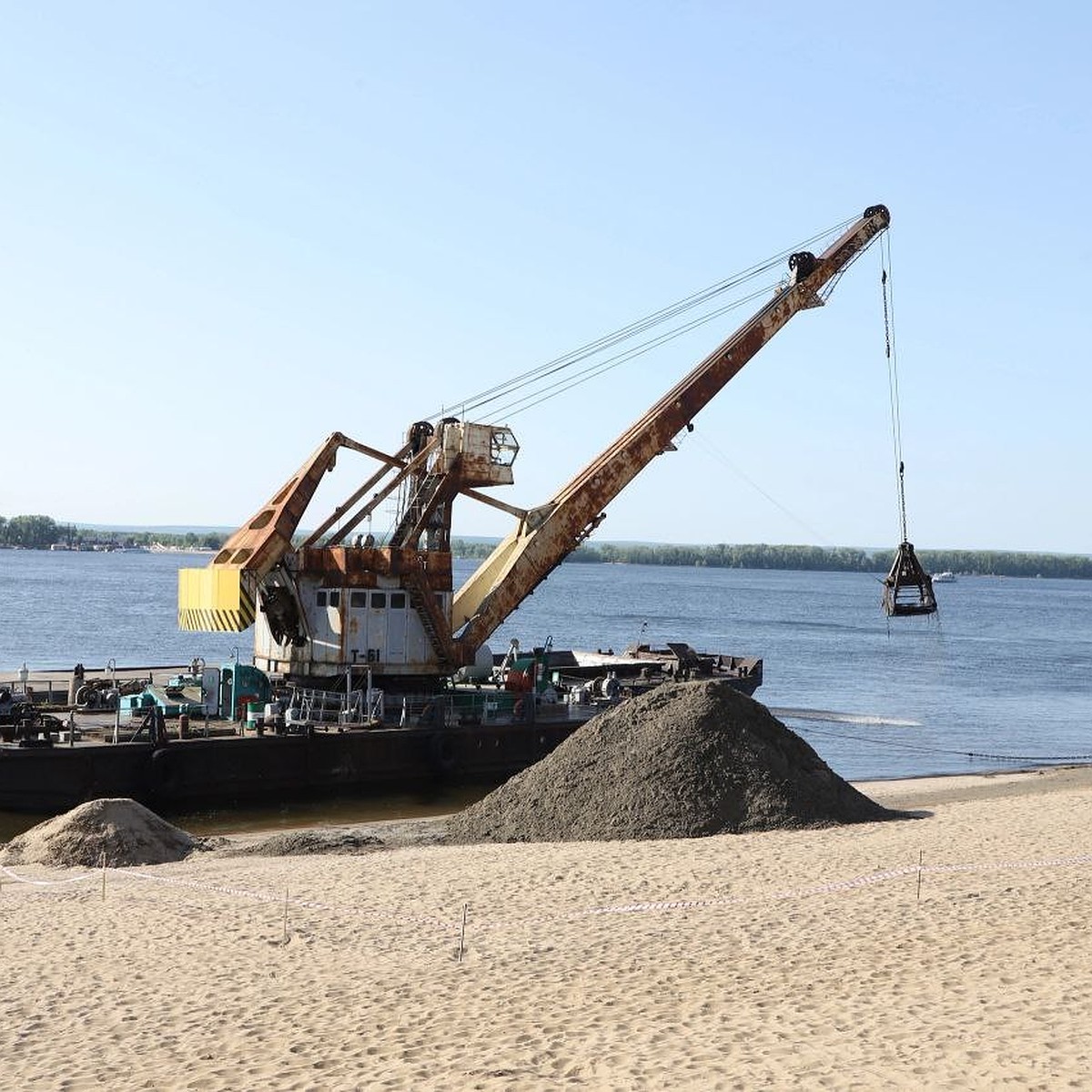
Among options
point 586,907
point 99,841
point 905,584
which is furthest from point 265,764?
point 905,584

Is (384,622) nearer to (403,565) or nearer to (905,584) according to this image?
(403,565)

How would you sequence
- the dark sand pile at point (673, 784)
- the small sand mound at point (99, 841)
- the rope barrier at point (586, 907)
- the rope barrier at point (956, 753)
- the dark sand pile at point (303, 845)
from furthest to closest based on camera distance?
the rope barrier at point (956, 753), the dark sand pile at point (673, 784), the dark sand pile at point (303, 845), the small sand mound at point (99, 841), the rope barrier at point (586, 907)

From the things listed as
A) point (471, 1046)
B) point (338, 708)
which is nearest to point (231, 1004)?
point (471, 1046)

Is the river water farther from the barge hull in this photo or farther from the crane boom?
the crane boom

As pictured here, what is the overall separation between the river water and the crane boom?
6925 mm

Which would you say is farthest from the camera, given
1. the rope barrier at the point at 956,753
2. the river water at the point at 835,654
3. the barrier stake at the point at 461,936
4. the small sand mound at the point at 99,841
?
the river water at the point at 835,654

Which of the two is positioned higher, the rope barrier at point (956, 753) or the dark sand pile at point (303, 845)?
the dark sand pile at point (303, 845)

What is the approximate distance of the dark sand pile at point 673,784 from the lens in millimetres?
23312

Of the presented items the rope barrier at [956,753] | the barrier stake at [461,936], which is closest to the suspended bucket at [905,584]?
the rope barrier at [956,753]

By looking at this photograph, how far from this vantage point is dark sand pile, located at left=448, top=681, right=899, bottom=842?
918 inches

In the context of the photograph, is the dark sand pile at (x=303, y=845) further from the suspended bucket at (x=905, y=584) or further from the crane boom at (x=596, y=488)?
the suspended bucket at (x=905, y=584)

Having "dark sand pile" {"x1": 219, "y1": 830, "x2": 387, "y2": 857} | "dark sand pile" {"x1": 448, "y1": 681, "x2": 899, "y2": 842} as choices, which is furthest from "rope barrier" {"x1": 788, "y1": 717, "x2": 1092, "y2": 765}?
"dark sand pile" {"x1": 219, "y1": 830, "x2": 387, "y2": 857}

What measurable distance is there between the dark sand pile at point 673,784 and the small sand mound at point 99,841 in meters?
5.33

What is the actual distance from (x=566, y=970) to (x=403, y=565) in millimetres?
21735
